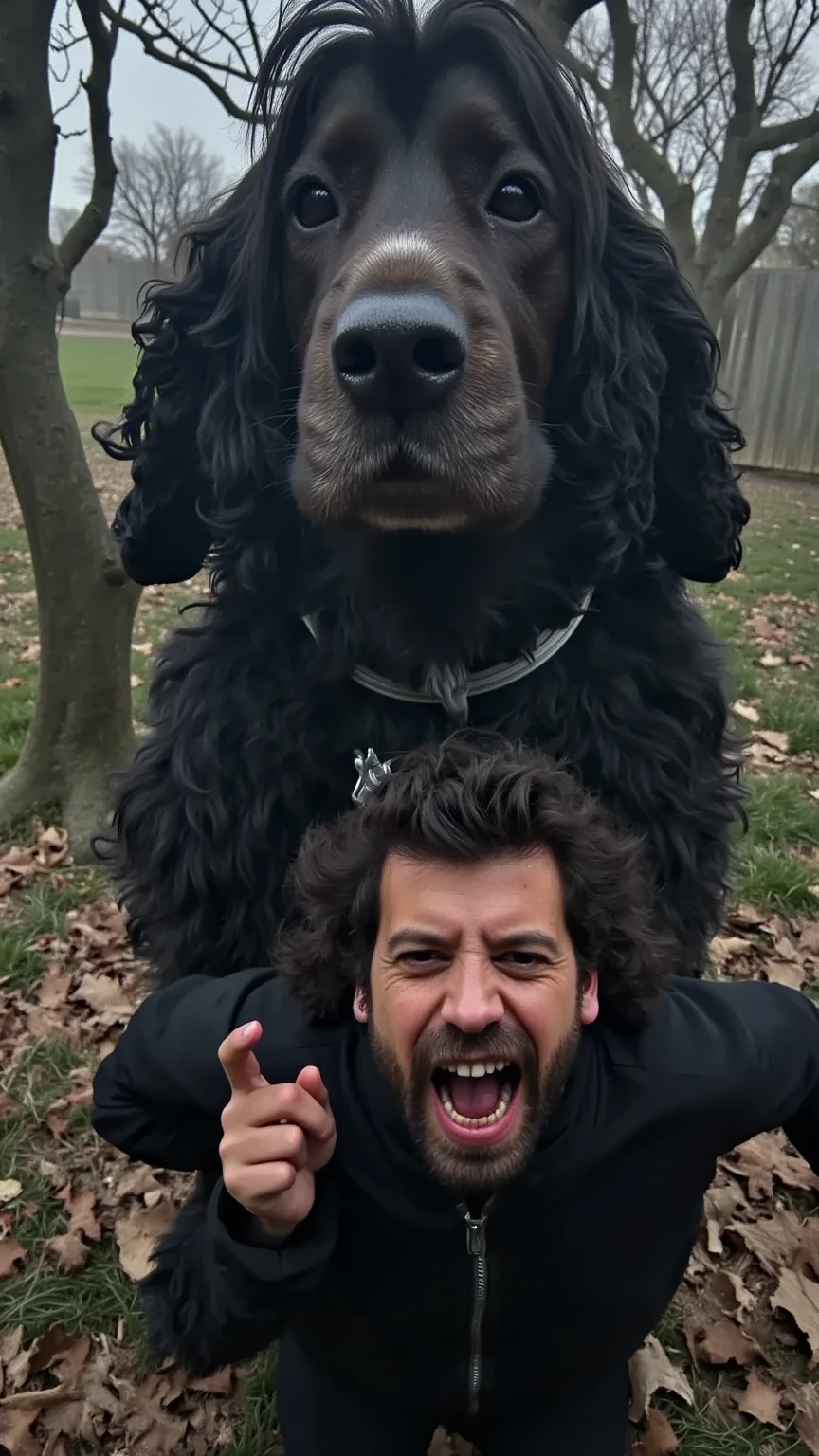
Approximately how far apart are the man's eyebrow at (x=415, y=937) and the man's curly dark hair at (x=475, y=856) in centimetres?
11

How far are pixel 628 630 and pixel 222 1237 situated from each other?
1347 mm

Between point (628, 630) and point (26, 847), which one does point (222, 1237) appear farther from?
point (26, 847)

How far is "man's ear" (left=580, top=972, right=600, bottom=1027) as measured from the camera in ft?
5.33

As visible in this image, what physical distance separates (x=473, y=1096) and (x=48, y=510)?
311 centimetres

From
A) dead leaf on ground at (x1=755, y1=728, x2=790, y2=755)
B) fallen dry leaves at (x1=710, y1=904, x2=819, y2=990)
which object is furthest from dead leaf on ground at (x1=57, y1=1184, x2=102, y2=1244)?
dead leaf on ground at (x1=755, y1=728, x2=790, y2=755)

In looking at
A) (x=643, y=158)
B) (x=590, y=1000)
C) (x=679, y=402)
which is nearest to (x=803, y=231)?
(x=643, y=158)

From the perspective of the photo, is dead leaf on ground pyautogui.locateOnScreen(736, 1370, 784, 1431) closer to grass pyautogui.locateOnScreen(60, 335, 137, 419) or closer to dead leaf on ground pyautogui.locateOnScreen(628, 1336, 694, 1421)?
dead leaf on ground pyautogui.locateOnScreen(628, 1336, 694, 1421)

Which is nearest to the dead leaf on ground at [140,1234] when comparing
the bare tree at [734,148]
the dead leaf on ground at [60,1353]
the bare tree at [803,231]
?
the dead leaf on ground at [60,1353]

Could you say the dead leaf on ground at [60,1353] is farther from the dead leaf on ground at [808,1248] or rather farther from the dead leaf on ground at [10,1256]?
the dead leaf on ground at [808,1248]

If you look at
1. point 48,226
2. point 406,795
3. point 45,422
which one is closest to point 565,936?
point 406,795

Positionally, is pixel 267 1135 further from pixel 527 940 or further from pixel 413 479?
pixel 413 479

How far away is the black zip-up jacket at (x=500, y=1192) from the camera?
1.61m

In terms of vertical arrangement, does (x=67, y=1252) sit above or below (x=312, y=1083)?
below

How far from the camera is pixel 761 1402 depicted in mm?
2322
